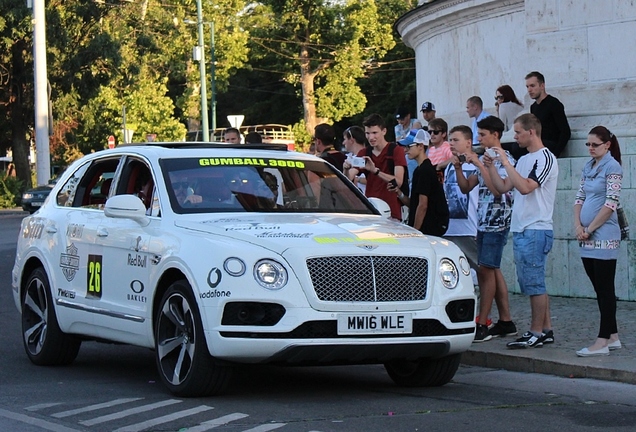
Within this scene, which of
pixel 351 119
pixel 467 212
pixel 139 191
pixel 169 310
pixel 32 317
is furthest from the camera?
pixel 351 119

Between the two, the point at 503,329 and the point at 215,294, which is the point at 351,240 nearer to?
the point at 215,294

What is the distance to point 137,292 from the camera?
8477mm

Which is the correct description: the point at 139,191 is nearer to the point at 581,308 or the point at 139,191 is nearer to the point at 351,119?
the point at 581,308

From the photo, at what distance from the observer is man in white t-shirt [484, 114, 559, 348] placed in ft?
31.6

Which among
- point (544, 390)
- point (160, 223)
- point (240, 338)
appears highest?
point (160, 223)

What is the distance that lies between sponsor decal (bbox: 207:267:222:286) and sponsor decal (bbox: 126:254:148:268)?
2.87ft

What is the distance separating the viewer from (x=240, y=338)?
24.7 feet

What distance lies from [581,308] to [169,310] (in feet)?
18.0

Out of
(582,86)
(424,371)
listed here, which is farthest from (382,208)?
(582,86)

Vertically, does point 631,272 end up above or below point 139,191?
below

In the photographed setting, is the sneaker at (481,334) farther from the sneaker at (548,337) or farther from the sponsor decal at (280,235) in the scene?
the sponsor decal at (280,235)

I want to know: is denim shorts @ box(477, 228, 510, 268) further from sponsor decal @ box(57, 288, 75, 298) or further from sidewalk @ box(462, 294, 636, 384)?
sponsor decal @ box(57, 288, 75, 298)

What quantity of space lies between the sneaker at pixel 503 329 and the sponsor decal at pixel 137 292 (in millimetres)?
3404

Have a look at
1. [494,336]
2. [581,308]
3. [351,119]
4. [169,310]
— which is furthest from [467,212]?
[351,119]
